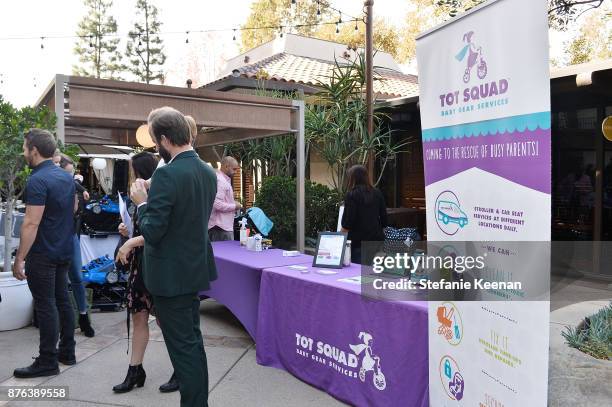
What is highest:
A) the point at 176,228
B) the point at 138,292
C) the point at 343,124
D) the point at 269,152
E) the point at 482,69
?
the point at 343,124

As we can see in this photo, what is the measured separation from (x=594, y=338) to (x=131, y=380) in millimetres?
2755

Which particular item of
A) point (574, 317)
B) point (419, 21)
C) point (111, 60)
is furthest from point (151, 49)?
point (574, 317)

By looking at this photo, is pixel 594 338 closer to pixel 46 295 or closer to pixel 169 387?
pixel 169 387

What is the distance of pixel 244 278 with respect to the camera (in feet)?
13.7

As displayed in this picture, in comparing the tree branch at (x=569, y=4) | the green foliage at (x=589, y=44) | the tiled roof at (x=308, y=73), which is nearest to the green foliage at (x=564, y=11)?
the tree branch at (x=569, y=4)

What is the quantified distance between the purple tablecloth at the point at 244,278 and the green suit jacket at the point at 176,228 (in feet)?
3.97

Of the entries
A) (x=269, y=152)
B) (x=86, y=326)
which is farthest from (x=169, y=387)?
(x=269, y=152)

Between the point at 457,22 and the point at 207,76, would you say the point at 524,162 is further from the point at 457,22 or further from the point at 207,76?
the point at 207,76

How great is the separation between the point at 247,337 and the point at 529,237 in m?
3.32

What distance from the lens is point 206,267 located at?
2760 mm

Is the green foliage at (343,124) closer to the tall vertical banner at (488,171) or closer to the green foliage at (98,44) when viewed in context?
the tall vertical banner at (488,171)

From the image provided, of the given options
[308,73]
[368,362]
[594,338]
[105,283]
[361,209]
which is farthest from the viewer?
[308,73]

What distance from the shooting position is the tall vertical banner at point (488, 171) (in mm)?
1860

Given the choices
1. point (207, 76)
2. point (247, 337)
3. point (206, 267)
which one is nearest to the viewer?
point (206, 267)
